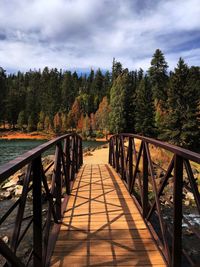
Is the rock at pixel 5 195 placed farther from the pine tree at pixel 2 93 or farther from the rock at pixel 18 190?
the pine tree at pixel 2 93

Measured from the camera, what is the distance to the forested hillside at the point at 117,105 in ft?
95.5

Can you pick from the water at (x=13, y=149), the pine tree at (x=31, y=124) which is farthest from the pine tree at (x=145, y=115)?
the pine tree at (x=31, y=124)

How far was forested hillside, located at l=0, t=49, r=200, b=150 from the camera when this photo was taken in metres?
29.1

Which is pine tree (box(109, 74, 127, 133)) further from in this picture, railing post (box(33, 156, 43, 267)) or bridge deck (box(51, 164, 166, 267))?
railing post (box(33, 156, 43, 267))

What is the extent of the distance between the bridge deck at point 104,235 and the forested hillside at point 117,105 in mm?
24036

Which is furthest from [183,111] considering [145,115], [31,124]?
[31,124]

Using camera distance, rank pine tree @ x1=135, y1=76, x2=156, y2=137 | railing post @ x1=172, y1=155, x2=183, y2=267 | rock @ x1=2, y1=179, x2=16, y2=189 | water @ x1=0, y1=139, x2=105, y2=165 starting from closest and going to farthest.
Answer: railing post @ x1=172, y1=155, x2=183, y2=267 < rock @ x1=2, y1=179, x2=16, y2=189 < water @ x1=0, y1=139, x2=105, y2=165 < pine tree @ x1=135, y1=76, x2=156, y2=137

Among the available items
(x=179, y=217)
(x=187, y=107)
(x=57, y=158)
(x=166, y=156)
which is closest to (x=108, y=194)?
(x=57, y=158)

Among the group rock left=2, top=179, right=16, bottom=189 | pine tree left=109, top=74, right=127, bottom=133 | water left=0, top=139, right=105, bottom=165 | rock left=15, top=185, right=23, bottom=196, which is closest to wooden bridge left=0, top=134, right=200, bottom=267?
rock left=15, top=185, right=23, bottom=196

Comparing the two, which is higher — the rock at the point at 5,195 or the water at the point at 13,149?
→ the rock at the point at 5,195

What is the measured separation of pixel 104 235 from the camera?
3471 mm

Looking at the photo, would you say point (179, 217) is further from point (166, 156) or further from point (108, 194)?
point (166, 156)

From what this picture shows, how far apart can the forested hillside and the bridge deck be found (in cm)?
2404

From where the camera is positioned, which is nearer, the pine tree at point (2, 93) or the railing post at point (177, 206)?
the railing post at point (177, 206)
